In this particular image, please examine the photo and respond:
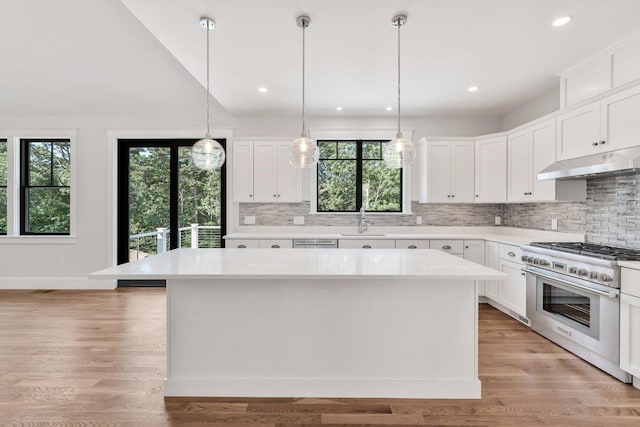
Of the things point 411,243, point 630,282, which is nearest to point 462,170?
point 411,243

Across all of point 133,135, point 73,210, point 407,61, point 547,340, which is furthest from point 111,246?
point 547,340

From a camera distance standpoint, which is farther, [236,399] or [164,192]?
[164,192]

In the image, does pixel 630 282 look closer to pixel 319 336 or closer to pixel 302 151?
pixel 319 336

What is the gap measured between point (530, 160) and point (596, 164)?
3.75ft

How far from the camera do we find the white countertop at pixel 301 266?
191cm

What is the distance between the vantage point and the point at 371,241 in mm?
4297

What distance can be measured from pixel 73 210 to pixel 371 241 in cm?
442

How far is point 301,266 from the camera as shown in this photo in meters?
2.17

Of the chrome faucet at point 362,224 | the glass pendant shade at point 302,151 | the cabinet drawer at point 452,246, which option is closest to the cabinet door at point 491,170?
the cabinet drawer at point 452,246

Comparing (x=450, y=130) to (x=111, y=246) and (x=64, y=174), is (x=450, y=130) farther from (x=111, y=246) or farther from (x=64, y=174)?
(x=64, y=174)

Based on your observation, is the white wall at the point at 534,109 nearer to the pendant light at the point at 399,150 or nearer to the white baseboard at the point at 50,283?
the pendant light at the point at 399,150

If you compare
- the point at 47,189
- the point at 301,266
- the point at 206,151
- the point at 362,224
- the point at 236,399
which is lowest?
the point at 236,399

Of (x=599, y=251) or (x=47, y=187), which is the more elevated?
(x=47, y=187)

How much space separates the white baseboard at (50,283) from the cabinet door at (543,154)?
18.9 feet
